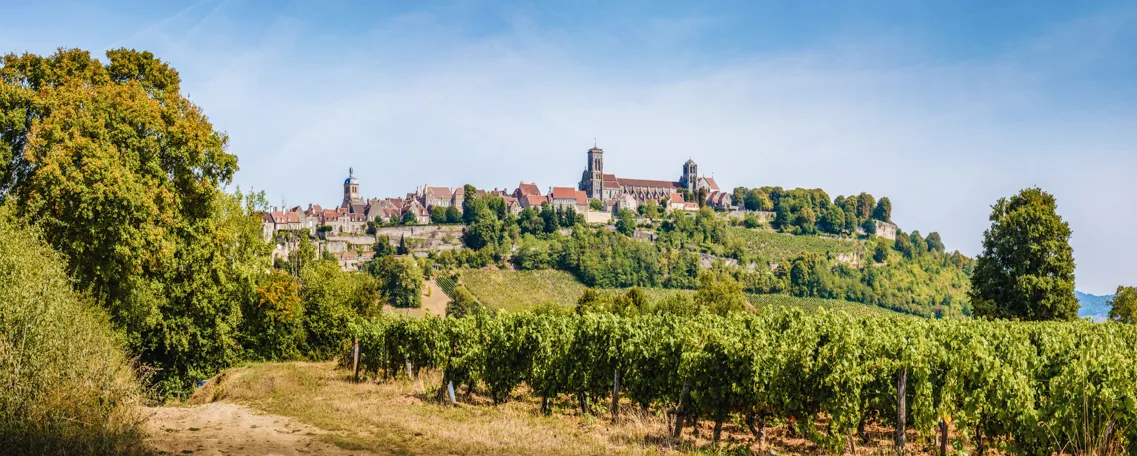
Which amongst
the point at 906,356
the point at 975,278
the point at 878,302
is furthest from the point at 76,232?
the point at 878,302

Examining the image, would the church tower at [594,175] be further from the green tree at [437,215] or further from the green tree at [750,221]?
the green tree at [437,215]

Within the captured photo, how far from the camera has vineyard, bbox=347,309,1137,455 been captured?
374 inches

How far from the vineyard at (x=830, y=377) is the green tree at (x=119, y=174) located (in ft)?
26.7

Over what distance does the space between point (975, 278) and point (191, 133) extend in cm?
3033

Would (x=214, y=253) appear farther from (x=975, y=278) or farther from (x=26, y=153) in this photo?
(x=975, y=278)

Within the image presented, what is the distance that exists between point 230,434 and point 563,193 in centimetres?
14772

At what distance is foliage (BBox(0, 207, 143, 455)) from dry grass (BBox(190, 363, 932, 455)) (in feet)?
11.3

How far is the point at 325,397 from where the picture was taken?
69.1 feet

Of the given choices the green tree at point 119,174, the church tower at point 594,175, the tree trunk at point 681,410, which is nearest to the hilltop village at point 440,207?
the church tower at point 594,175

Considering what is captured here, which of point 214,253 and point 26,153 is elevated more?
point 26,153

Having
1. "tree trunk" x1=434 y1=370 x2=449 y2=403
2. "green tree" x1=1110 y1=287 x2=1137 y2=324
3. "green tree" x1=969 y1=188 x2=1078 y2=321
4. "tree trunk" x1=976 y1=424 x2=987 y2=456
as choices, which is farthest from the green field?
"tree trunk" x1=976 y1=424 x2=987 y2=456

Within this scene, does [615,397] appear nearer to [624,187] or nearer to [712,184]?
A: [624,187]

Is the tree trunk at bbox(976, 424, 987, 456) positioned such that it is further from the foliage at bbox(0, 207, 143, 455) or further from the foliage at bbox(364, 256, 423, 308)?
the foliage at bbox(364, 256, 423, 308)

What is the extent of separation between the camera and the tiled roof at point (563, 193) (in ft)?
525
